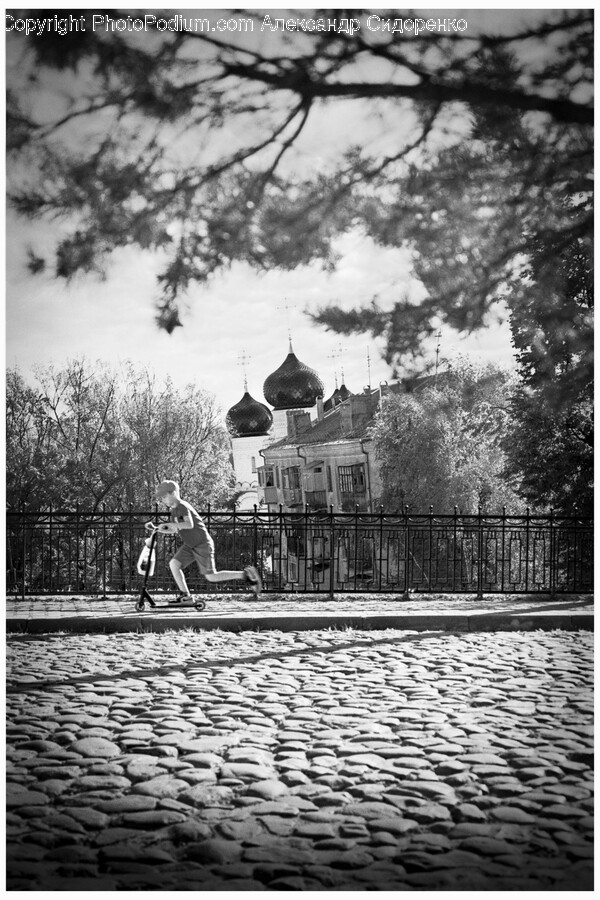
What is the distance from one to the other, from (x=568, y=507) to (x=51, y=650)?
556 inches

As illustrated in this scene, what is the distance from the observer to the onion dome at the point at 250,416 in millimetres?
79188

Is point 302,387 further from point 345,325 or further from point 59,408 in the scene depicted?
point 345,325

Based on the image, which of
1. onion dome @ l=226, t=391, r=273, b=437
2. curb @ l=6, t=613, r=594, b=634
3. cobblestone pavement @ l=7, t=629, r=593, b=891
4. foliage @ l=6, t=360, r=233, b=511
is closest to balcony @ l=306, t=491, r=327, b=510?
onion dome @ l=226, t=391, r=273, b=437

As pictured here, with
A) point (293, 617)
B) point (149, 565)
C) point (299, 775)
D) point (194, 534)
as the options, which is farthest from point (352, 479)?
point (299, 775)

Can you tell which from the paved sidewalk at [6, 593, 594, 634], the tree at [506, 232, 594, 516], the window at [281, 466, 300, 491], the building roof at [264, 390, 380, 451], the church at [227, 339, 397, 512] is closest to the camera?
the tree at [506, 232, 594, 516]

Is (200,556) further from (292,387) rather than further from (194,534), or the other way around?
(292,387)

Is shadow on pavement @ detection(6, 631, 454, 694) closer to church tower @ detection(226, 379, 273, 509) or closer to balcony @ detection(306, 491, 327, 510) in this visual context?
balcony @ detection(306, 491, 327, 510)

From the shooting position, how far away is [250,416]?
7975 cm

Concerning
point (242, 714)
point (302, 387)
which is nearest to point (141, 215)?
point (242, 714)

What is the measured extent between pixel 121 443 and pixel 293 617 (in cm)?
2696

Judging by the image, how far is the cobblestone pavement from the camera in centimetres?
334

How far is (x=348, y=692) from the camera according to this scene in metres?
6.68

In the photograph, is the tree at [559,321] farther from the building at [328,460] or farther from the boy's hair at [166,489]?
the building at [328,460]

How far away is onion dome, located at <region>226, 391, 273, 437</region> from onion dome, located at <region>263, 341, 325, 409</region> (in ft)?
23.2
